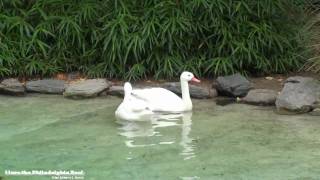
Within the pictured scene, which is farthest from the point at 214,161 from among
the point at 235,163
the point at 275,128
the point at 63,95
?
the point at 63,95

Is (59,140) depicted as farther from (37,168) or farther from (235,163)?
(235,163)

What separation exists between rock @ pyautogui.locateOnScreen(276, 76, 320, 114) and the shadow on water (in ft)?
3.00

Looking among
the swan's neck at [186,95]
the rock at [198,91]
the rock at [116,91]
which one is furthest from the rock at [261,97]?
the rock at [116,91]

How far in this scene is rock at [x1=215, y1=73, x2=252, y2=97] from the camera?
7035mm

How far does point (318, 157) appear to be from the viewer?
493cm

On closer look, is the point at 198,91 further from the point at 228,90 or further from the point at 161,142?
the point at 161,142

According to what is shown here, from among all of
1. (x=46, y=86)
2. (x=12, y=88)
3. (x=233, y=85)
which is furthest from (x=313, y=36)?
(x=12, y=88)

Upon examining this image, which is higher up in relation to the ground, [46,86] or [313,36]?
[313,36]

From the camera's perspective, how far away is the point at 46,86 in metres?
7.50

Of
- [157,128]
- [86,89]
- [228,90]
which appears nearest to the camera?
[157,128]

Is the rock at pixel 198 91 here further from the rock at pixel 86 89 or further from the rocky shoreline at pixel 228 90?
the rock at pixel 86 89

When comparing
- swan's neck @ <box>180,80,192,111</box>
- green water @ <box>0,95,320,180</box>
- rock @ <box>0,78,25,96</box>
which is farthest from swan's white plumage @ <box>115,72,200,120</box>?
rock @ <box>0,78,25,96</box>

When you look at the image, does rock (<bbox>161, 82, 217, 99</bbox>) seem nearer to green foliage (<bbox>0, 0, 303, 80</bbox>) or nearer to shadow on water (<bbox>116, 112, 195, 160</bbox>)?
green foliage (<bbox>0, 0, 303, 80</bbox>)

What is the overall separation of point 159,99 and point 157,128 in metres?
0.58
